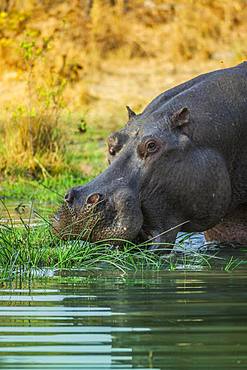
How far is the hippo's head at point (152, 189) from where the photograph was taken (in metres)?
6.82

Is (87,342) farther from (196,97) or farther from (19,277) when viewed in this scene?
(196,97)

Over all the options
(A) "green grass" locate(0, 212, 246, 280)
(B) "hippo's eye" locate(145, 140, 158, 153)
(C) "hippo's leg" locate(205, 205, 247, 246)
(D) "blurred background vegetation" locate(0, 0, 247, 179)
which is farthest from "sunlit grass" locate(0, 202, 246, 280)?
(D) "blurred background vegetation" locate(0, 0, 247, 179)

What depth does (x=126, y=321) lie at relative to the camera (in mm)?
4949

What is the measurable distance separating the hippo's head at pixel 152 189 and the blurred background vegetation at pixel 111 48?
7417 mm

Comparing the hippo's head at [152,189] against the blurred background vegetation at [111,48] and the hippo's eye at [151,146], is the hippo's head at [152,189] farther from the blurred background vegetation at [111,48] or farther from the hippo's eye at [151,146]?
the blurred background vegetation at [111,48]

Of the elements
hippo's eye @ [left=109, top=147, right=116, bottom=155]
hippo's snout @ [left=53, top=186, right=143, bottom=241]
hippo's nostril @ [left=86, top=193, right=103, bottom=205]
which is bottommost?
hippo's snout @ [left=53, top=186, right=143, bottom=241]

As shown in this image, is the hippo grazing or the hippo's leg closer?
the hippo grazing

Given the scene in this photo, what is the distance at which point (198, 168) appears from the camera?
23.9 ft

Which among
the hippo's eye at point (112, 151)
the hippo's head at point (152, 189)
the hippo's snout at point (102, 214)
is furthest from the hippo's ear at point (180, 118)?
the hippo's snout at point (102, 214)

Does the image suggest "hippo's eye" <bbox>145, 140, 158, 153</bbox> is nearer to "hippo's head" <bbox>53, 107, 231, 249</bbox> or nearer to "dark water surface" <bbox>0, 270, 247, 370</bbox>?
"hippo's head" <bbox>53, 107, 231, 249</bbox>

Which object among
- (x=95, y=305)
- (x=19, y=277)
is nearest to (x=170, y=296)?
(x=95, y=305)

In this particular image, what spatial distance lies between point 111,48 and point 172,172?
38.7 feet

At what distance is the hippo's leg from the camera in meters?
8.13

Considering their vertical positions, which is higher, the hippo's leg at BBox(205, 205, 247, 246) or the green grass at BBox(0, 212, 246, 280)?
the green grass at BBox(0, 212, 246, 280)
